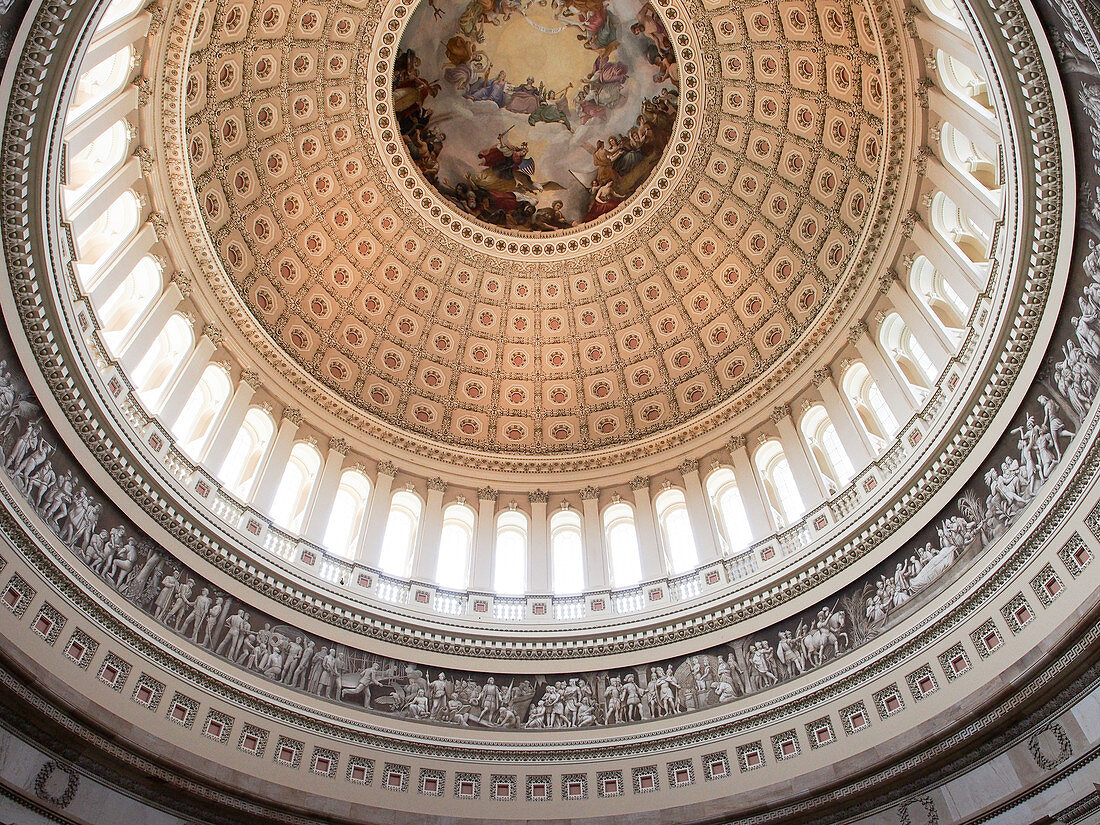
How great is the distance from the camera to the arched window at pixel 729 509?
84.8 ft

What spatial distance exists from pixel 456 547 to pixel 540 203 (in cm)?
1449

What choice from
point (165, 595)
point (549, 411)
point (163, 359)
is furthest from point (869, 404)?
point (163, 359)

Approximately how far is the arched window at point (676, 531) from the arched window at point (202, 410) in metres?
13.5

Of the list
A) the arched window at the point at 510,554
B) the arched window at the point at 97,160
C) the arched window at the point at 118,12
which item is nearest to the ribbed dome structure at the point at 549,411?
the arched window at the point at 118,12

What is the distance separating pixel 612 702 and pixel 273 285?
1747 cm

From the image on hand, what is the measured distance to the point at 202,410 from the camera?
25359mm

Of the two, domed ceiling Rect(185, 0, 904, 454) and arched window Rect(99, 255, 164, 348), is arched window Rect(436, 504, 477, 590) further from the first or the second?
arched window Rect(99, 255, 164, 348)

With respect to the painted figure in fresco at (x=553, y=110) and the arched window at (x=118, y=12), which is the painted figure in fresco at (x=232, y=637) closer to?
the arched window at (x=118, y=12)

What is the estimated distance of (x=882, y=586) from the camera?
20.5m

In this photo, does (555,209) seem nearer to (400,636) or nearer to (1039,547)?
(400,636)

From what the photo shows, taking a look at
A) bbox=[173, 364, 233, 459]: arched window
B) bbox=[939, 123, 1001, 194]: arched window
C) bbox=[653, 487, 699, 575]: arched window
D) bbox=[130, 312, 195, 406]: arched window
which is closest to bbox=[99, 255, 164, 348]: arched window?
bbox=[130, 312, 195, 406]: arched window

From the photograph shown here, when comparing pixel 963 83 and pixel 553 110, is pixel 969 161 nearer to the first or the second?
pixel 963 83

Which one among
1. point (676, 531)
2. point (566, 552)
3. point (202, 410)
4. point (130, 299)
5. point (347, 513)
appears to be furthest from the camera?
point (566, 552)

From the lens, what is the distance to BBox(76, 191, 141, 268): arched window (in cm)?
2205
